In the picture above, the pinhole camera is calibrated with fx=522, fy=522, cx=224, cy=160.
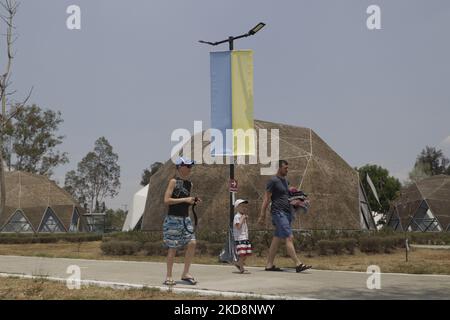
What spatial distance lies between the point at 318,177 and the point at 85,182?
58.0 m

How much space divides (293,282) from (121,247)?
10989 mm

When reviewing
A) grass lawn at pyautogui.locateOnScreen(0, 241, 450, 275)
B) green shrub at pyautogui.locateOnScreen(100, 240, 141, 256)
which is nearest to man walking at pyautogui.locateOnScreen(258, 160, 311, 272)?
grass lawn at pyautogui.locateOnScreen(0, 241, 450, 275)

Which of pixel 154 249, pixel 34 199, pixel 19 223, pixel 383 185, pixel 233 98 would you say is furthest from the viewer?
pixel 383 185

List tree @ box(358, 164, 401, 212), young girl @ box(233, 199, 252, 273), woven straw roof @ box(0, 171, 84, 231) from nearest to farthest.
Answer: young girl @ box(233, 199, 252, 273) < woven straw roof @ box(0, 171, 84, 231) < tree @ box(358, 164, 401, 212)

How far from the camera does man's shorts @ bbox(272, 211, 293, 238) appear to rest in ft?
29.2

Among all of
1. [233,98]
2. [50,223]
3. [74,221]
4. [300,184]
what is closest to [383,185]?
[74,221]

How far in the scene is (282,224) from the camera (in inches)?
354

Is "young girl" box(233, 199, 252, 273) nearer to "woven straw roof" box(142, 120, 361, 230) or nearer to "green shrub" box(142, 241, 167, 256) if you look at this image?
"green shrub" box(142, 241, 167, 256)

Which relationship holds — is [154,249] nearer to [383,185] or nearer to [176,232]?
[176,232]

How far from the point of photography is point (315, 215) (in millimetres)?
22781

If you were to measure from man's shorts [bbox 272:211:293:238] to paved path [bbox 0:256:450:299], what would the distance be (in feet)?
2.14

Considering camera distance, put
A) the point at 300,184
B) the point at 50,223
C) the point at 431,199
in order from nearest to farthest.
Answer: the point at 300,184 < the point at 431,199 < the point at 50,223
